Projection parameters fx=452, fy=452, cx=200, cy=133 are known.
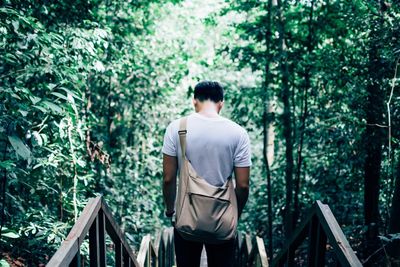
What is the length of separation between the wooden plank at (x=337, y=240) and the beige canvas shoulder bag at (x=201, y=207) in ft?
1.68

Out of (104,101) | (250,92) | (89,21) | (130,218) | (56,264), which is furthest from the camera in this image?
(104,101)

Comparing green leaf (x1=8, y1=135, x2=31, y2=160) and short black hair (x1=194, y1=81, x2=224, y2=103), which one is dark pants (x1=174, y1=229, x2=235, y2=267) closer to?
short black hair (x1=194, y1=81, x2=224, y2=103)

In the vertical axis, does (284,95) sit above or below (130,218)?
above

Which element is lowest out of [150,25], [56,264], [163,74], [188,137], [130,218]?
[130,218]

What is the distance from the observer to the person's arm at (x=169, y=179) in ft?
8.73

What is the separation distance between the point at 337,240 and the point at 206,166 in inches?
31.9

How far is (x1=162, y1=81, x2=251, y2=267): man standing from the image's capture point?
8.37ft

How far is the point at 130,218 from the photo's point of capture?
7.59 metres

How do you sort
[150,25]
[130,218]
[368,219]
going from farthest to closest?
[150,25]
[130,218]
[368,219]

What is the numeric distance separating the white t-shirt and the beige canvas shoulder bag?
35mm

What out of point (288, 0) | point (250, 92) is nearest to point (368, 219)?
point (250, 92)

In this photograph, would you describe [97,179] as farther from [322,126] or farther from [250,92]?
[322,126]

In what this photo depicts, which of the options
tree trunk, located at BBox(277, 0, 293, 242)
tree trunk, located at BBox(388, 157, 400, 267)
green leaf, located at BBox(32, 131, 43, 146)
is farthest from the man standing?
tree trunk, located at BBox(277, 0, 293, 242)

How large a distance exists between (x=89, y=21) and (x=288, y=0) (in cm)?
310
